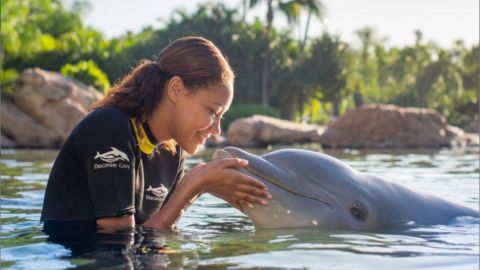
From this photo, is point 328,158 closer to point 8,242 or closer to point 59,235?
point 59,235

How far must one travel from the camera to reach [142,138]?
143 inches

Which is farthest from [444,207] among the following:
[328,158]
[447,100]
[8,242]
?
[447,100]

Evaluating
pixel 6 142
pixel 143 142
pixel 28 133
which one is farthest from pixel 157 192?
pixel 28 133

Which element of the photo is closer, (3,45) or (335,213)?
(335,213)

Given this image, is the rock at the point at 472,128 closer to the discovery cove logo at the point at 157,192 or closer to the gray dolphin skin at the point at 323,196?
the gray dolphin skin at the point at 323,196

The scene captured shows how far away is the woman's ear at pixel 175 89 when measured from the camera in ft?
11.5

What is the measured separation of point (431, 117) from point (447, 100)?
3282 centimetres

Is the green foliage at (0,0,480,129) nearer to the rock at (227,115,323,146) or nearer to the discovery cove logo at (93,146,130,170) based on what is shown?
the rock at (227,115,323,146)

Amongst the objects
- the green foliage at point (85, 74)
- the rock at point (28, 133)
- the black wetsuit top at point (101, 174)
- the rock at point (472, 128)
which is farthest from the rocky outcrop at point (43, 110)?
the rock at point (472, 128)

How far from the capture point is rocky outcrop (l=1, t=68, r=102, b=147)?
19.2 metres

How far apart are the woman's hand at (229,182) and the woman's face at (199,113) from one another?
16 centimetres

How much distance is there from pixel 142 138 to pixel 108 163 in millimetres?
327

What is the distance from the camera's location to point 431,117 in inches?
813

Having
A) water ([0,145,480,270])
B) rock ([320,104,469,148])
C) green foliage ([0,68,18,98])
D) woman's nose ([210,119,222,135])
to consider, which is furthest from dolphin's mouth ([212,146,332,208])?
green foliage ([0,68,18,98])
